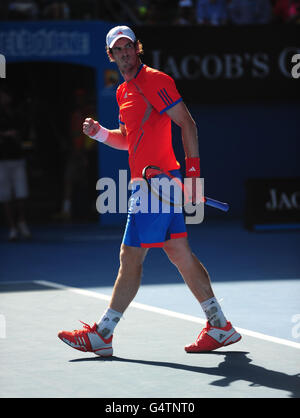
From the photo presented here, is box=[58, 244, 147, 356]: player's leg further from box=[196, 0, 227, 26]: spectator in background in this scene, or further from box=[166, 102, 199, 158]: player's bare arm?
box=[196, 0, 227, 26]: spectator in background

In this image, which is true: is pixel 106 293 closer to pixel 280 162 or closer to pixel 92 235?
pixel 92 235

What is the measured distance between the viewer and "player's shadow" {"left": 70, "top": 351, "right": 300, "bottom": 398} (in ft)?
18.1

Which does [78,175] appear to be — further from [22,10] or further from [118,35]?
[118,35]

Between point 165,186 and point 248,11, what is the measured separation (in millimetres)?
11424

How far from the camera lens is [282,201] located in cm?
1447

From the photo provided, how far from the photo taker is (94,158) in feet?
56.3

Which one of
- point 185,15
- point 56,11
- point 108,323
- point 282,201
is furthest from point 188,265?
point 185,15

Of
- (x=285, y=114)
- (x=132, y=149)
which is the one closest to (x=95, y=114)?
(x=285, y=114)

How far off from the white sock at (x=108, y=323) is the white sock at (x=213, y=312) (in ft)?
2.06

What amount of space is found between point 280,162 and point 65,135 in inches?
217

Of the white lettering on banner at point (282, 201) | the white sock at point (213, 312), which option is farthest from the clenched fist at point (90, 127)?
the white lettering on banner at point (282, 201)

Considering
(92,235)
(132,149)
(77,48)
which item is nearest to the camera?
(132,149)

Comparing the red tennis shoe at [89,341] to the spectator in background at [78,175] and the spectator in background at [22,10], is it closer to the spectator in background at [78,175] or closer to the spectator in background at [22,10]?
the spectator in background at [78,175]
